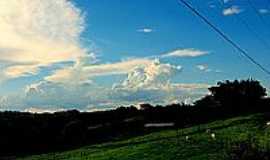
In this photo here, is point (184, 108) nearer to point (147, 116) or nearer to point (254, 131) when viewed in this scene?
point (147, 116)

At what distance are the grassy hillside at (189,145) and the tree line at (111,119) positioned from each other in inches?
598

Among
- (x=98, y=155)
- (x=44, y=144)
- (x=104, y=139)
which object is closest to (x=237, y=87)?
(x=104, y=139)

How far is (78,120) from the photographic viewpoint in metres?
96.1

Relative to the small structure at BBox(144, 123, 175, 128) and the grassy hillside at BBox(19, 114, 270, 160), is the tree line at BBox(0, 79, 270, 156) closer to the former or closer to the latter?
the small structure at BBox(144, 123, 175, 128)

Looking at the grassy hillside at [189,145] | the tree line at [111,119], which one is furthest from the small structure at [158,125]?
the grassy hillside at [189,145]

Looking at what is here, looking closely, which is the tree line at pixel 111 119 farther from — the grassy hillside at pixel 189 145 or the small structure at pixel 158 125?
the grassy hillside at pixel 189 145

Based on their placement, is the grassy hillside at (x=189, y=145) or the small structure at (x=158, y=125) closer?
the grassy hillside at (x=189, y=145)

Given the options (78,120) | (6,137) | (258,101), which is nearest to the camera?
(6,137)

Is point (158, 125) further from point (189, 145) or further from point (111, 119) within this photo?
point (189, 145)

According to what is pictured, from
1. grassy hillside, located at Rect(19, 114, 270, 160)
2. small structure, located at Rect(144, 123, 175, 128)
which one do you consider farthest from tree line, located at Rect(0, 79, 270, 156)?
grassy hillside, located at Rect(19, 114, 270, 160)

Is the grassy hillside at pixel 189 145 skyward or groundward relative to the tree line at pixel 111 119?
groundward

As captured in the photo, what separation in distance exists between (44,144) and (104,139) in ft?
30.3

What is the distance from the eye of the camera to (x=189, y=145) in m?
63.3

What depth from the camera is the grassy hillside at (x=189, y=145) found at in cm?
5653
